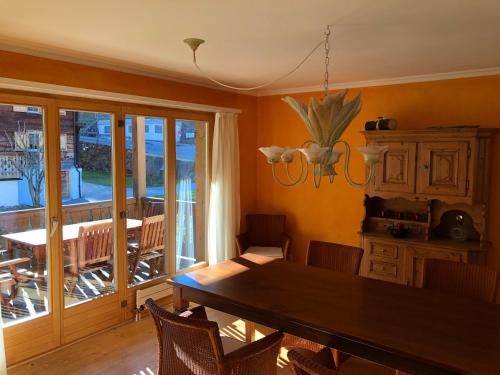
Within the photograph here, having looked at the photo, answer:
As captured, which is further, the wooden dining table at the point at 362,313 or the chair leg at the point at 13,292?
the chair leg at the point at 13,292

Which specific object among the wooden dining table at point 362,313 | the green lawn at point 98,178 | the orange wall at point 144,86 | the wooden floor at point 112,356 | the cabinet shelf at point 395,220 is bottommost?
the wooden floor at point 112,356

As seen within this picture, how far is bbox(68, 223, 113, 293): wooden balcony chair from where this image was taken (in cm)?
361

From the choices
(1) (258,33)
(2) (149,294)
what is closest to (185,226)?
(2) (149,294)

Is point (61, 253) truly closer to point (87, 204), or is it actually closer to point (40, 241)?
point (40, 241)

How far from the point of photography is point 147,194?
415cm

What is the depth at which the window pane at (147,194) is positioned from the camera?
400 centimetres

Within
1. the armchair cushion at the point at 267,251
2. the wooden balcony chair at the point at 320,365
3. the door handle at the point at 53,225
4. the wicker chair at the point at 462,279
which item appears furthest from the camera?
the armchair cushion at the point at 267,251

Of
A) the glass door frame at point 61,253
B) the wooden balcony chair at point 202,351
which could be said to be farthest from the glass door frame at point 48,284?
the wooden balcony chair at point 202,351

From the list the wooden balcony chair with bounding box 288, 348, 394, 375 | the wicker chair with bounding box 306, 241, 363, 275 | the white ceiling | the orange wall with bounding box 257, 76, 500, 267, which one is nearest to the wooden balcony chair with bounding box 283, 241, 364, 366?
the wicker chair with bounding box 306, 241, 363, 275

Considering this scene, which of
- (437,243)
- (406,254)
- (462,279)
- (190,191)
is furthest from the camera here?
(190,191)

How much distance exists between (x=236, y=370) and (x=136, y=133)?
2641mm

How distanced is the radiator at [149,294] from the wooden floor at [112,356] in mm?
193

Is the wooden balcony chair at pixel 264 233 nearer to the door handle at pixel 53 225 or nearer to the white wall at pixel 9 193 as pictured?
the door handle at pixel 53 225

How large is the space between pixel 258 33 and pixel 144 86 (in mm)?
1689
